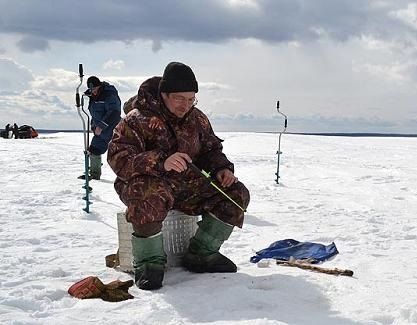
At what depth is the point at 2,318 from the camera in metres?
2.78

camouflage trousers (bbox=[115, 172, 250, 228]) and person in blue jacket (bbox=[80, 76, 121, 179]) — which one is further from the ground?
person in blue jacket (bbox=[80, 76, 121, 179])

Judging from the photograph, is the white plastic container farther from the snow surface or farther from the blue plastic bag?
the blue plastic bag

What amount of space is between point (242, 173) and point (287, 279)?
7828mm

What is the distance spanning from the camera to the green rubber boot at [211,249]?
388cm

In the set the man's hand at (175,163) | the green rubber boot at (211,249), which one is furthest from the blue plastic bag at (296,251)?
the man's hand at (175,163)

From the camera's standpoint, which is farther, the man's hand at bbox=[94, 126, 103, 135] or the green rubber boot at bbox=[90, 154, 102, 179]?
the green rubber boot at bbox=[90, 154, 102, 179]

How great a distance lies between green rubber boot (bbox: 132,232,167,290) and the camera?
348 cm

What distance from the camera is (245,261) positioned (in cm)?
434

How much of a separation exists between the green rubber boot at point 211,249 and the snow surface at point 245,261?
105 millimetres

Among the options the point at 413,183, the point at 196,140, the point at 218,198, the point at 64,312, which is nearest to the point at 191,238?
the point at 218,198

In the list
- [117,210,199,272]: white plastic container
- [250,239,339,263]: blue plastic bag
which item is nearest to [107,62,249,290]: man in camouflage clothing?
[117,210,199,272]: white plastic container

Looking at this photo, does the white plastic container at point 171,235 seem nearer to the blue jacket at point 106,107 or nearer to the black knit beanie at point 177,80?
the black knit beanie at point 177,80

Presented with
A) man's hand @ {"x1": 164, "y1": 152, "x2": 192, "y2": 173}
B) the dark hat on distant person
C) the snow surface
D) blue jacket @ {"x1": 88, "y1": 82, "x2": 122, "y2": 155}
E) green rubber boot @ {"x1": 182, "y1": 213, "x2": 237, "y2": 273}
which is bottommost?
the snow surface

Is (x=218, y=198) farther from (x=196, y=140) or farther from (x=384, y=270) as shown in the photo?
(x=384, y=270)
